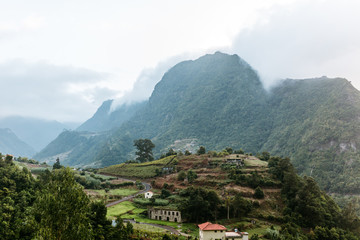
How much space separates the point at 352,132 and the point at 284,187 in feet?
306

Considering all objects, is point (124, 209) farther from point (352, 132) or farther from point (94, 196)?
point (352, 132)

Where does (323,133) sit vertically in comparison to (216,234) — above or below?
above

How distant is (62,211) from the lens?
768 inches

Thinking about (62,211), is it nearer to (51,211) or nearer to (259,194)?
(51,211)

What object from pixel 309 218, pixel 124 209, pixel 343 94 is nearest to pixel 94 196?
pixel 124 209

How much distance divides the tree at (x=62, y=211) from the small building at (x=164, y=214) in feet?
97.5

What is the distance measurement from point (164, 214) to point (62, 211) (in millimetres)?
31759

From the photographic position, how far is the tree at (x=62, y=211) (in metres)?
19.0

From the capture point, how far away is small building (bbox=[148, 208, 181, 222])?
156 feet

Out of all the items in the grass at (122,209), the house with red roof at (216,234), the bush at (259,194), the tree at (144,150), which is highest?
the tree at (144,150)

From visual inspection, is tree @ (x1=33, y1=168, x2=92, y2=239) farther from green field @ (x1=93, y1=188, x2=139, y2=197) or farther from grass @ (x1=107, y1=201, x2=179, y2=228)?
green field @ (x1=93, y1=188, x2=139, y2=197)

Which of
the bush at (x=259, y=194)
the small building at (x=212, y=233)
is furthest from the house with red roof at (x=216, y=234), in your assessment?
the bush at (x=259, y=194)

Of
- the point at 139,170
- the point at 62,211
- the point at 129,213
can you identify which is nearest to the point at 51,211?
the point at 62,211

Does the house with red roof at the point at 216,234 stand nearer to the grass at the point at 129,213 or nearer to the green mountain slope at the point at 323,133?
the grass at the point at 129,213
